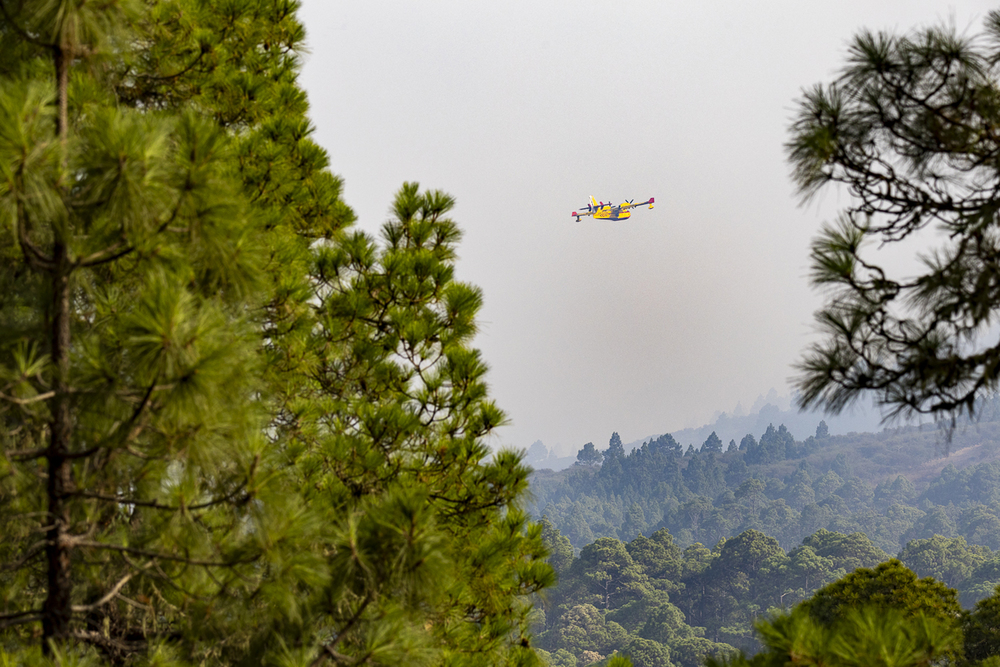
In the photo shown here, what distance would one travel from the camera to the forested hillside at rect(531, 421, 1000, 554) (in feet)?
230

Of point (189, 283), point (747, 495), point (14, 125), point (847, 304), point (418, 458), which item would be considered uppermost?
point (14, 125)

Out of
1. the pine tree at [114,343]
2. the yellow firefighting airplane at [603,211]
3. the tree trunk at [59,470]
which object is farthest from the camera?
the yellow firefighting airplane at [603,211]

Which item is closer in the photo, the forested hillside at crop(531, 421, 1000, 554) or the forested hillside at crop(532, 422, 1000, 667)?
the forested hillside at crop(532, 422, 1000, 667)

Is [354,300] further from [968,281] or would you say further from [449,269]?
[968,281]

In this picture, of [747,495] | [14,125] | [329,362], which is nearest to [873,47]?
[14,125]

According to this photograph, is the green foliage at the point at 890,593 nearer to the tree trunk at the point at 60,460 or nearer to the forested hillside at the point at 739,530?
the forested hillside at the point at 739,530

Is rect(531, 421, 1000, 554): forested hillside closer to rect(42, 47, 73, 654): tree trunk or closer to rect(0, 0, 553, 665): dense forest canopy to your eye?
rect(0, 0, 553, 665): dense forest canopy

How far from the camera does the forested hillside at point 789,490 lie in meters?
70.1

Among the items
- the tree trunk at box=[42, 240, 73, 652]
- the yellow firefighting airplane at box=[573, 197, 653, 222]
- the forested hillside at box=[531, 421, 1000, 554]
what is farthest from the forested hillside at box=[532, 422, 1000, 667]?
the yellow firefighting airplane at box=[573, 197, 653, 222]

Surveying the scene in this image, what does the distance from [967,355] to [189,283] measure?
2.28 m

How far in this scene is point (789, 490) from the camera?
271ft

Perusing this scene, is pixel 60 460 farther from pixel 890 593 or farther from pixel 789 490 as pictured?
pixel 789 490

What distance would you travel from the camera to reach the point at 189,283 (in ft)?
7.06

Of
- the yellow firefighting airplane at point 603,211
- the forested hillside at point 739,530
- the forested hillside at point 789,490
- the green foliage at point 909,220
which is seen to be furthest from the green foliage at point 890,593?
the forested hillside at point 789,490
